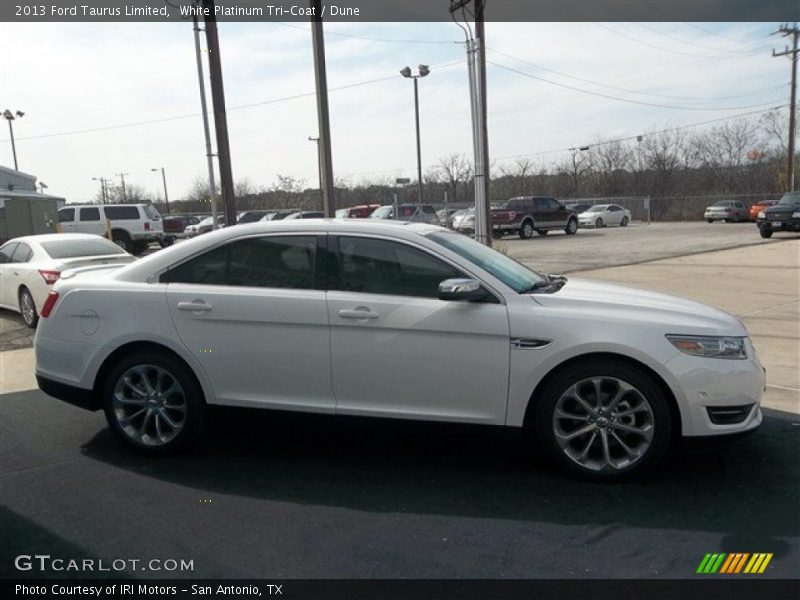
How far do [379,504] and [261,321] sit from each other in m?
1.35

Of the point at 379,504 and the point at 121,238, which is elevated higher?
the point at 121,238

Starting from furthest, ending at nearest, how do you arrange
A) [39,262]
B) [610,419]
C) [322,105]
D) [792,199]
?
[792,199]
[322,105]
[39,262]
[610,419]

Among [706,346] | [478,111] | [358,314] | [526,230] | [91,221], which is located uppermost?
[478,111]

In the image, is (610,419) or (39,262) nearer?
(610,419)

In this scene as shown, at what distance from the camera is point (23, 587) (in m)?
2.94

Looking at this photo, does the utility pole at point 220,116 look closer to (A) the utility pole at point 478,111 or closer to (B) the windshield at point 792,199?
(A) the utility pole at point 478,111

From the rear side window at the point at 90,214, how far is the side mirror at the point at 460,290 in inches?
941

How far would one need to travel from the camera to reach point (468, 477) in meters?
3.93

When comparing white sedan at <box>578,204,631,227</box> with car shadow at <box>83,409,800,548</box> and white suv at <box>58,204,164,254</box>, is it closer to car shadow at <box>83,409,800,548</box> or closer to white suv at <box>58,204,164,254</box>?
white suv at <box>58,204,164,254</box>

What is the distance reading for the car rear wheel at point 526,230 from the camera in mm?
31266

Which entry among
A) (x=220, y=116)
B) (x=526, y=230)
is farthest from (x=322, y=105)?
(x=526, y=230)

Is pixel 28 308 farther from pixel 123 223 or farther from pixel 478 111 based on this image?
pixel 123 223

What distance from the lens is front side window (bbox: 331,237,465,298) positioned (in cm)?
396

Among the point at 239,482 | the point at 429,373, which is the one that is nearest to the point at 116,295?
the point at 239,482
